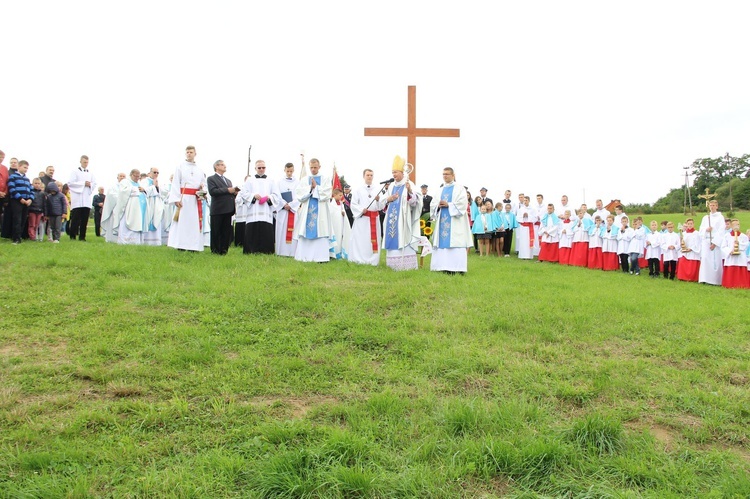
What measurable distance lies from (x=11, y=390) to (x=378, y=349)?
3552mm

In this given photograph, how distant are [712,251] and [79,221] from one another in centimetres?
1719

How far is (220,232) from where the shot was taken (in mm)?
11797

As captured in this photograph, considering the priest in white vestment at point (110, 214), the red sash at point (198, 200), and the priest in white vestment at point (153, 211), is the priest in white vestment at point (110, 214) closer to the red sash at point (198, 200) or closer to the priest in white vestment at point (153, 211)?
the priest in white vestment at point (153, 211)

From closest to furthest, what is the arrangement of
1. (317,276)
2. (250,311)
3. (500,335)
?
(500,335), (250,311), (317,276)

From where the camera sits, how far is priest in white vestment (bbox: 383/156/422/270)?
1152cm

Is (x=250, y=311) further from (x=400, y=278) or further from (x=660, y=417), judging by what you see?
(x=660, y=417)

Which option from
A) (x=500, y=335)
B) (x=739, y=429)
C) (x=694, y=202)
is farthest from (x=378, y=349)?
(x=694, y=202)

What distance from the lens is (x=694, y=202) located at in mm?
44812

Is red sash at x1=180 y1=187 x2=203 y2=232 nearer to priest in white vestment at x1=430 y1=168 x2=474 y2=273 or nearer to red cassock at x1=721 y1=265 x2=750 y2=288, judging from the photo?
priest in white vestment at x1=430 y1=168 x2=474 y2=273

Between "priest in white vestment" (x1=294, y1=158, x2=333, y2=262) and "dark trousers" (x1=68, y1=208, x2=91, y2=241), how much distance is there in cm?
637

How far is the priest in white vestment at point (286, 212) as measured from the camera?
42.8ft

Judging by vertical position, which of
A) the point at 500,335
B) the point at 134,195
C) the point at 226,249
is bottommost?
the point at 500,335

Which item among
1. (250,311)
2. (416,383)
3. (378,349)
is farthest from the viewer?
(250,311)

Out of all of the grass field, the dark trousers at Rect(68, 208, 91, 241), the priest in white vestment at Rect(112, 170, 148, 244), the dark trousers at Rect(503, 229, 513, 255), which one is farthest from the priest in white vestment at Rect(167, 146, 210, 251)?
the dark trousers at Rect(503, 229, 513, 255)
